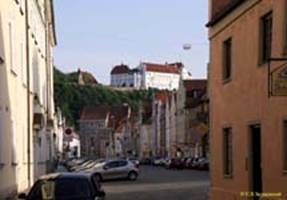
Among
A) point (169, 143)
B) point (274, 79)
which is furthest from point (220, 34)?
point (169, 143)

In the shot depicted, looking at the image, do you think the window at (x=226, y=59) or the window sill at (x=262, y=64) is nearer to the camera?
the window sill at (x=262, y=64)

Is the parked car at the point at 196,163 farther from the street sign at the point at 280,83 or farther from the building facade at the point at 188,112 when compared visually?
the street sign at the point at 280,83

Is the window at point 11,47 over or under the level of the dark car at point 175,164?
over

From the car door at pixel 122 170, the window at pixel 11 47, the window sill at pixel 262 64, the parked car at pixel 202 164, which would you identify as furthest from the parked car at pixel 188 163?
the window sill at pixel 262 64

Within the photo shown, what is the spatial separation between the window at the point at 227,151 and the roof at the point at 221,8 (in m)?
3.66

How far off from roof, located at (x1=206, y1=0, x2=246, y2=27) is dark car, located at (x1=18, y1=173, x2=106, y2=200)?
29.1 ft

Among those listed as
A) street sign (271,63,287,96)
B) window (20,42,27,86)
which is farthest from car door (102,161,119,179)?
street sign (271,63,287,96)

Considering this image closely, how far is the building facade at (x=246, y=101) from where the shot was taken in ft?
73.0

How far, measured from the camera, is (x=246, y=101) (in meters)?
25.3

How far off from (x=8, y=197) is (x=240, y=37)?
9656mm

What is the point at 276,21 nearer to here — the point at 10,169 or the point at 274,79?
the point at 274,79

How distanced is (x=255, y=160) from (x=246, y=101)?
5.63 feet

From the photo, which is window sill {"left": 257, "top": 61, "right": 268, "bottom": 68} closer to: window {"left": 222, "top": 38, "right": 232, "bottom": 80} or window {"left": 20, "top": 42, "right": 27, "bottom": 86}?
window {"left": 222, "top": 38, "right": 232, "bottom": 80}

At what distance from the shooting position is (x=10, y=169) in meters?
31.0
